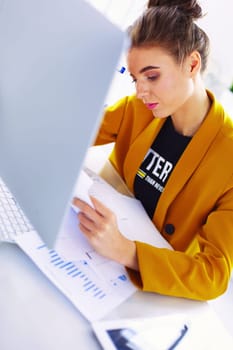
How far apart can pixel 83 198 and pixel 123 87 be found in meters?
1.10

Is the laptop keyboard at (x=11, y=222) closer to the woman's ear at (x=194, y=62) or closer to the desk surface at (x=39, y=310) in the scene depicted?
the desk surface at (x=39, y=310)

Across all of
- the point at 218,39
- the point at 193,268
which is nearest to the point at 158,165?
the point at 193,268

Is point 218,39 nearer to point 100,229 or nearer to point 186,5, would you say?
point 186,5

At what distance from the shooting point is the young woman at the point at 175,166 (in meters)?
0.78

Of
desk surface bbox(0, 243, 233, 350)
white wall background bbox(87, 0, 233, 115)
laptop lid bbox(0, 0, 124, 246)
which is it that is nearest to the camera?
laptop lid bbox(0, 0, 124, 246)

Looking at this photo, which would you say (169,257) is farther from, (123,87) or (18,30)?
(123,87)

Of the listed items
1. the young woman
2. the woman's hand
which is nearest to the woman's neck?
the young woman

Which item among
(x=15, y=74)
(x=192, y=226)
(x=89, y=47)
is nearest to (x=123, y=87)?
(x=192, y=226)

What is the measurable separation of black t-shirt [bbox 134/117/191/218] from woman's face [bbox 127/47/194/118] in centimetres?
10

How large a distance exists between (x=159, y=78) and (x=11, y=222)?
48 cm

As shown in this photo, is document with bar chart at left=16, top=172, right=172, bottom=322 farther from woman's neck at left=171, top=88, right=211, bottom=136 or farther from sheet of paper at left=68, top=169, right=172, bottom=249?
woman's neck at left=171, top=88, right=211, bottom=136

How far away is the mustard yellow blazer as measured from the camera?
790 mm

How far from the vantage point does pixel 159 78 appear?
0.95 m

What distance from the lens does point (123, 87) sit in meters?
1.73
